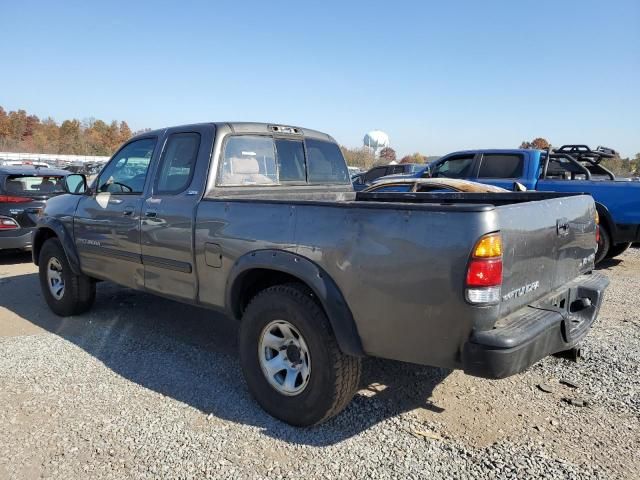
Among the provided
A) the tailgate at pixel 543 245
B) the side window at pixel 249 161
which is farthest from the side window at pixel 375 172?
the tailgate at pixel 543 245

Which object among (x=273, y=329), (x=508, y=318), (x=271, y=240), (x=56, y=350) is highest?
(x=271, y=240)

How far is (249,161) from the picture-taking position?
4.11 meters

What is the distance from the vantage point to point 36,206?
328 inches

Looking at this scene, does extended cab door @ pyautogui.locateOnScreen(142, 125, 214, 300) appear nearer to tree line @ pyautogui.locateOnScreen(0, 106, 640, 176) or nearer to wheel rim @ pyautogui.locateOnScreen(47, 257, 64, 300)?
wheel rim @ pyautogui.locateOnScreen(47, 257, 64, 300)

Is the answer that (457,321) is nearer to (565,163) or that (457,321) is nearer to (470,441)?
(470,441)

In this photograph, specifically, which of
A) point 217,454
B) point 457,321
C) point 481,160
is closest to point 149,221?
point 217,454

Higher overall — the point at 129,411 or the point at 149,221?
the point at 149,221

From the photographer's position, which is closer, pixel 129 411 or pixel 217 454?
pixel 217 454

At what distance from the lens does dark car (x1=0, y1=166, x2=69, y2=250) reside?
807 cm

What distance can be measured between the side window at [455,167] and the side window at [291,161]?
5359 millimetres

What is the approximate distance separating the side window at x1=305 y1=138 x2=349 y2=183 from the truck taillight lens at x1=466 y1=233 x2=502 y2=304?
8.11 ft

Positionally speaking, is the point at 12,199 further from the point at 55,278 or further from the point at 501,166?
the point at 501,166

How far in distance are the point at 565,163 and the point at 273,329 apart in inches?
300

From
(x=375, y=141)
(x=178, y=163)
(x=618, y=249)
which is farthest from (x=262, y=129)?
(x=375, y=141)
